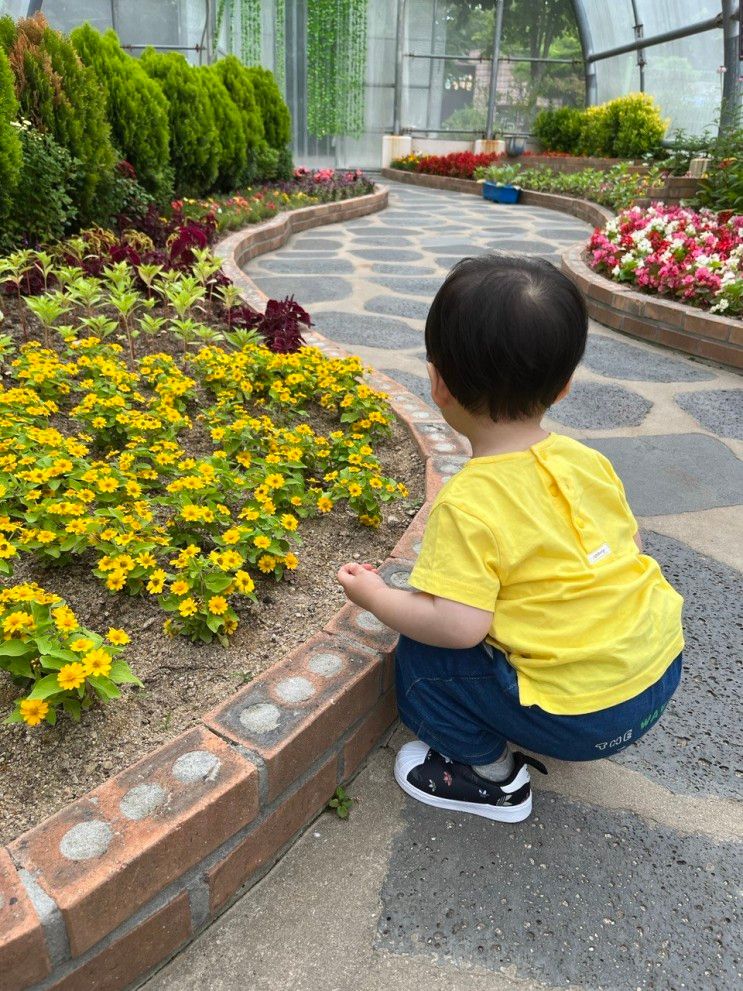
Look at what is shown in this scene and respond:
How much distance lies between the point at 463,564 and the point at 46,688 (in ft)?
2.63

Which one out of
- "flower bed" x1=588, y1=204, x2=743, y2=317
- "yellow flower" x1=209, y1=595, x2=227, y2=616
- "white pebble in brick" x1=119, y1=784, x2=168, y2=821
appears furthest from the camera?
"flower bed" x1=588, y1=204, x2=743, y2=317

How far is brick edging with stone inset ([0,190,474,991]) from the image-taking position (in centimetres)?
115

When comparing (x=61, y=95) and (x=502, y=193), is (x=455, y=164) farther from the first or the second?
(x=61, y=95)

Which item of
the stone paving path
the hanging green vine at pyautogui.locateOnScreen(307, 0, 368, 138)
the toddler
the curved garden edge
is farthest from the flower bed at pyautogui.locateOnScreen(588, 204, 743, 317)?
the hanging green vine at pyautogui.locateOnScreen(307, 0, 368, 138)

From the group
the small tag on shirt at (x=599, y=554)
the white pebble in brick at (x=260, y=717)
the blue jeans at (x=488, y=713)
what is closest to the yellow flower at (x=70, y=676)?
the white pebble in brick at (x=260, y=717)

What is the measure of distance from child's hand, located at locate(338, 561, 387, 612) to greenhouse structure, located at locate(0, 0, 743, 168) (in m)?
14.4

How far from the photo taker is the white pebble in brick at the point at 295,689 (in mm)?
1573

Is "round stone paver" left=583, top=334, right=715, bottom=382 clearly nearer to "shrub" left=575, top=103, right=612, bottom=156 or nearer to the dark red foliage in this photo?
the dark red foliage

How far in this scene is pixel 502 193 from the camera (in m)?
13.5

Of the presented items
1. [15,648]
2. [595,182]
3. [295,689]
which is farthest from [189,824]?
[595,182]

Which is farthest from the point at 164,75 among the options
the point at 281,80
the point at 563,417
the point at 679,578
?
the point at 281,80

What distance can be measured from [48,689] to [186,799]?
13.1 inches

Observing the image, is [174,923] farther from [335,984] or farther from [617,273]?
[617,273]

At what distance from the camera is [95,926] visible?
1.17 metres
